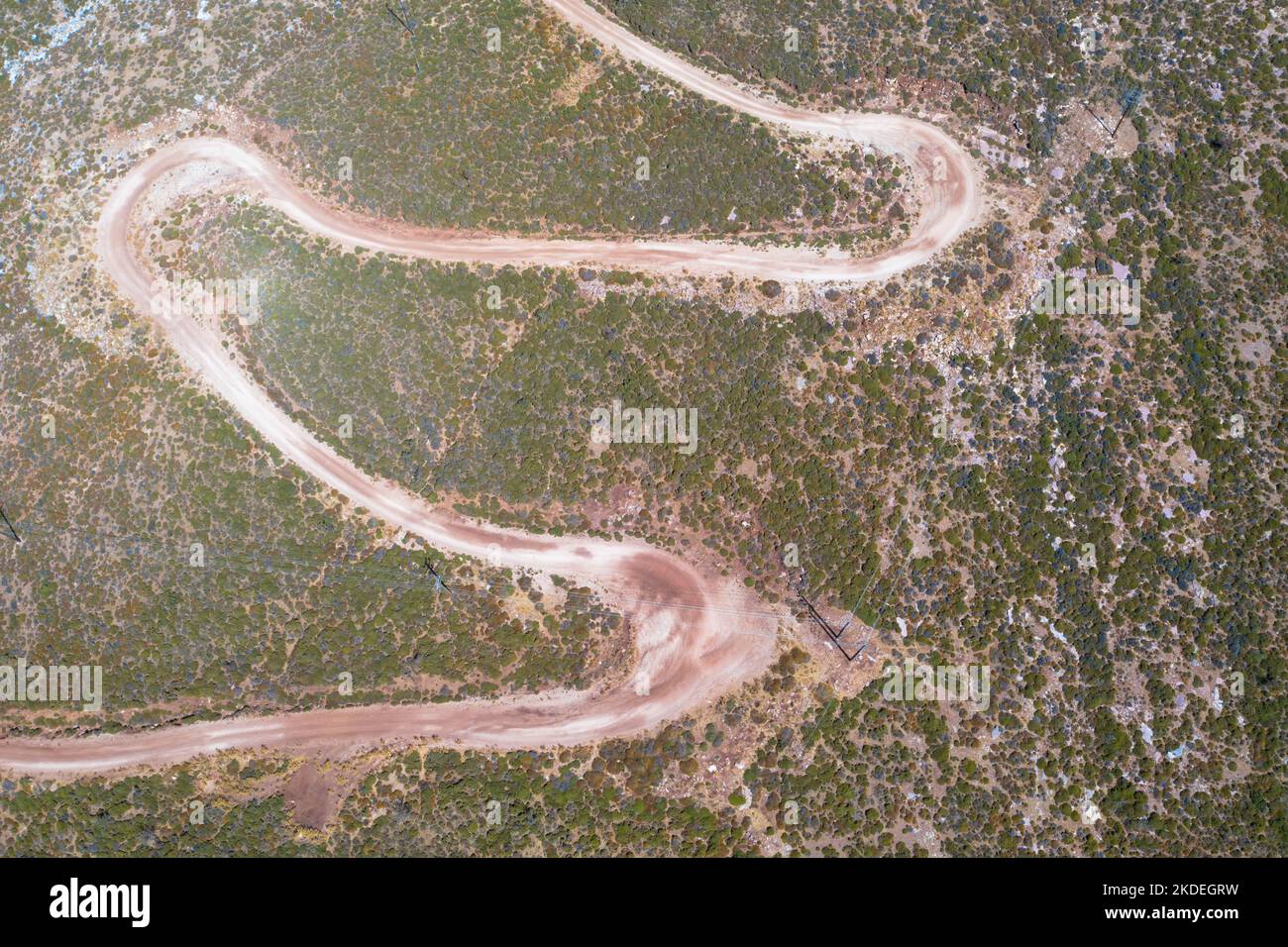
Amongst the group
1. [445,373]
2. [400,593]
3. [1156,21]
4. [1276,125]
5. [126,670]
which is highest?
[1156,21]

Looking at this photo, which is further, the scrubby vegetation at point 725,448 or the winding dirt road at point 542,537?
the winding dirt road at point 542,537

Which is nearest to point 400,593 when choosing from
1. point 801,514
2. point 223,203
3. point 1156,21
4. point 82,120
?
point 801,514

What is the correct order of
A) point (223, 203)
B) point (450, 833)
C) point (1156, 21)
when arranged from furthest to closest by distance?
point (1156, 21), point (223, 203), point (450, 833)

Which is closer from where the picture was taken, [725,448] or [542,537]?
[542,537]

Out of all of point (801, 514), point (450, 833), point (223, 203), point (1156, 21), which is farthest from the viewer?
point (1156, 21)

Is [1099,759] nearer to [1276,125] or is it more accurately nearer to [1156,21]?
[1276,125]

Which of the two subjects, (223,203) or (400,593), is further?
(223,203)

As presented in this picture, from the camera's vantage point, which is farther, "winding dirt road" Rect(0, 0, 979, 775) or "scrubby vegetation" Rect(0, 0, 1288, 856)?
"winding dirt road" Rect(0, 0, 979, 775)

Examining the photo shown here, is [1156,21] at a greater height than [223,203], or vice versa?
[1156,21]
